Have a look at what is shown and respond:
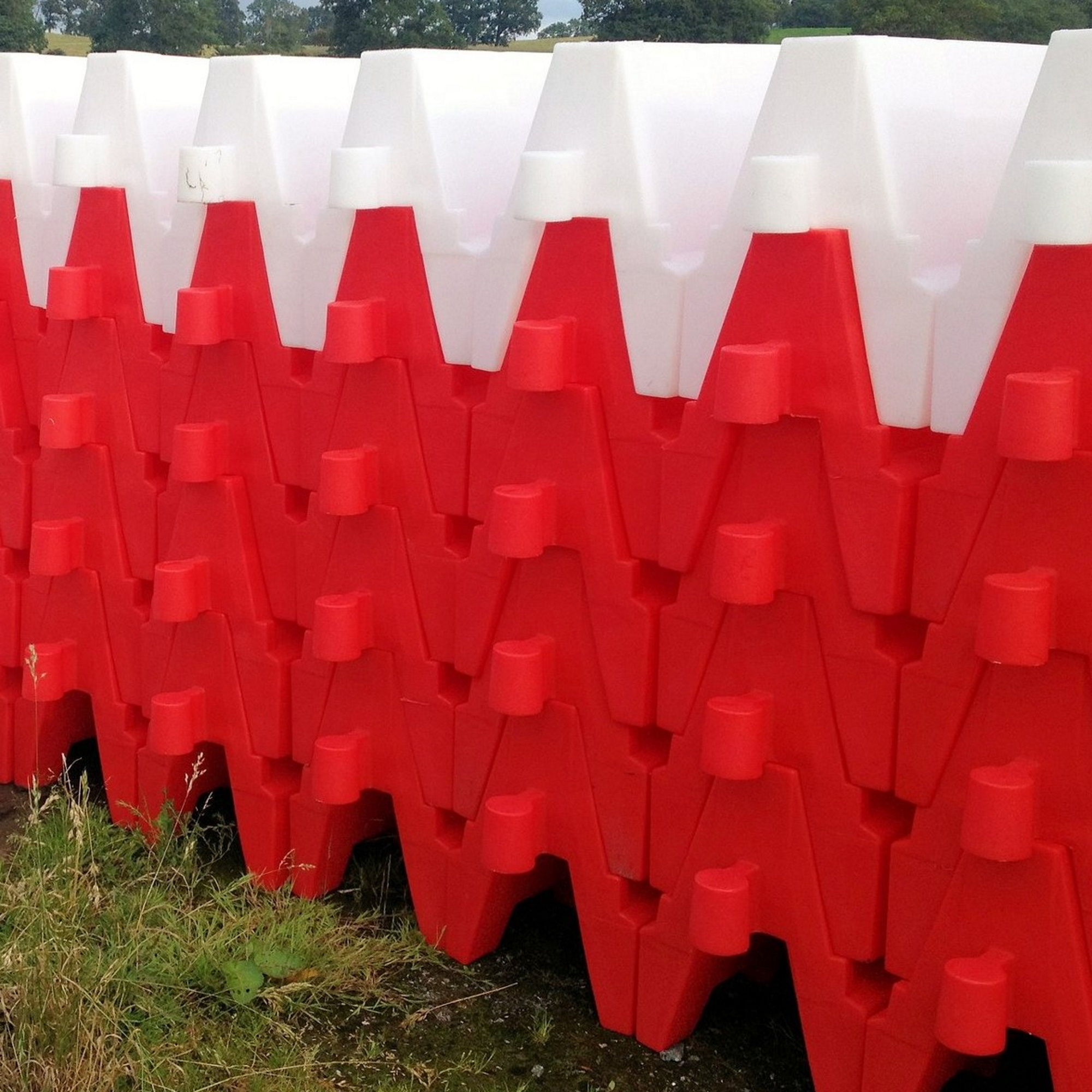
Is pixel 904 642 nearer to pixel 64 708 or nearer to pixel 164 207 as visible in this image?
pixel 164 207

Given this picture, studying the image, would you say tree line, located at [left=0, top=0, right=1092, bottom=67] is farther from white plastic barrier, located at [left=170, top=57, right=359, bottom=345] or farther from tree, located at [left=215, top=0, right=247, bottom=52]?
white plastic barrier, located at [left=170, top=57, right=359, bottom=345]

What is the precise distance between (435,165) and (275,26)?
6.45 meters

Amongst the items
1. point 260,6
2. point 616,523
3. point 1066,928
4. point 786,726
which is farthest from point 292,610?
point 260,6

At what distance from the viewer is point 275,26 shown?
28.9 feet

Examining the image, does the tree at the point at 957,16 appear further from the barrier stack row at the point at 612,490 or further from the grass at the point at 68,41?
the grass at the point at 68,41

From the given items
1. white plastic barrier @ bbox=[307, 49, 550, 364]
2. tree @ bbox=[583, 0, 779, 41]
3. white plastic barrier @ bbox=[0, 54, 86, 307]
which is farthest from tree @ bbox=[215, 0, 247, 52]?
white plastic barrier @ bbox=[307, 49, 550, 364]

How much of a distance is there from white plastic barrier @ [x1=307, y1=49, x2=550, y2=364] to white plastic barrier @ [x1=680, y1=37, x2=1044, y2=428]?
0.67 m

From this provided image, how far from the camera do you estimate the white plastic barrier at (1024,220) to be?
2051mm

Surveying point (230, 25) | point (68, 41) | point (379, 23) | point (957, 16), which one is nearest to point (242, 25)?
point (230, 25)

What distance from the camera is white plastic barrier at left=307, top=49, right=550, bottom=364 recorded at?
2977 millimetres

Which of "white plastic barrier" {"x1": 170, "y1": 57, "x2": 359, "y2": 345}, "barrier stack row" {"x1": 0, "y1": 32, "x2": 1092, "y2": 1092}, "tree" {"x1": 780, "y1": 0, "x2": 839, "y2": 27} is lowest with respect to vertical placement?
"barrier stack row" {"x1": 0, "y1": 32, "x2": 1092, "y2": 1092}

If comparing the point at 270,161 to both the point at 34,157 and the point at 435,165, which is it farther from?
the point at 34,157

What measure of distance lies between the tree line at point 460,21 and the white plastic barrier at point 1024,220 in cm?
199

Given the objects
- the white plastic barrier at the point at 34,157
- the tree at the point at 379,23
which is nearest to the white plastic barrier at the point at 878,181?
the white plastic barrier at the point at 34,157
